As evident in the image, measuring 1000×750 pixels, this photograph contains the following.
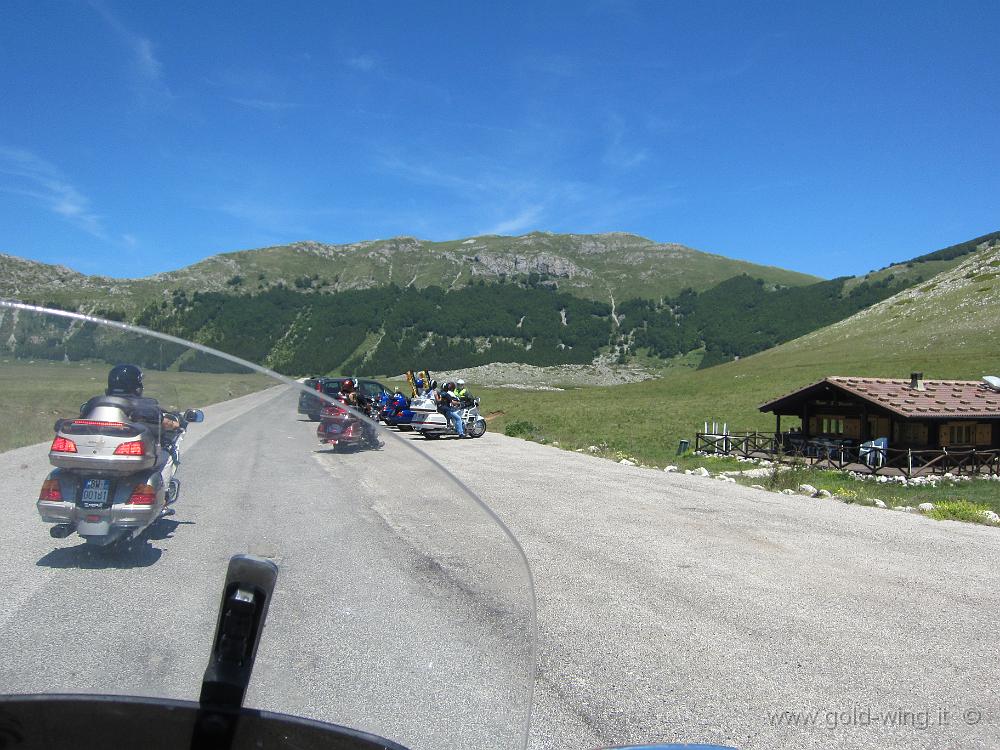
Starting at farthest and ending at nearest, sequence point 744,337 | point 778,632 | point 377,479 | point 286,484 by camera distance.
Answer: point 744,337 → point 778,632 → point 377,479 → point 286,484

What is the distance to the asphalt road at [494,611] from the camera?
149 centimetres

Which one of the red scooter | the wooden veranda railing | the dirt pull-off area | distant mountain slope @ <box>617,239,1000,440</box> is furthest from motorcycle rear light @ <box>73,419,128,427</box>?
the dirt pull-off area

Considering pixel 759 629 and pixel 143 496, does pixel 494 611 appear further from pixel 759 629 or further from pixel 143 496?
pixel 759 629

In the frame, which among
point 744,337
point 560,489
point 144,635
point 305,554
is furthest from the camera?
point 744,337

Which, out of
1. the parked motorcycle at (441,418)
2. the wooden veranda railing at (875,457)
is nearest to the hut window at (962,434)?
the wooden veranda railing at (875,457)

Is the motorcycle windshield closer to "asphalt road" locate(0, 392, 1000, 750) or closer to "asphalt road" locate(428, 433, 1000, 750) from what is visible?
"asphalt road" locate(0, 392, 1000, 750)

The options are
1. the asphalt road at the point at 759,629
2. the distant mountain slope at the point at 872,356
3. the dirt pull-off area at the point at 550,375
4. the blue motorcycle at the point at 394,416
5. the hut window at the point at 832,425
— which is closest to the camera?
the blue motorcycle at the point at 394,416

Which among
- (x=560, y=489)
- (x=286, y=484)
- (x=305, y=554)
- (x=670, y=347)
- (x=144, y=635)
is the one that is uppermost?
(x=670, y=347)

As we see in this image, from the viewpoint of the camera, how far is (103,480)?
1463 millimetres

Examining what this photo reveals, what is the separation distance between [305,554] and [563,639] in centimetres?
443

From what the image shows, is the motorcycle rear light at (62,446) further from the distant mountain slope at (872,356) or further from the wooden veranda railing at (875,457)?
the distant mountain slope at (872,356)

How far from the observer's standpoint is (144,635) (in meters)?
1.50

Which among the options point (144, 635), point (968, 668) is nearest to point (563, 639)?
point (968, 668)

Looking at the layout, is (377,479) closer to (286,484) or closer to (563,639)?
(286,484)
